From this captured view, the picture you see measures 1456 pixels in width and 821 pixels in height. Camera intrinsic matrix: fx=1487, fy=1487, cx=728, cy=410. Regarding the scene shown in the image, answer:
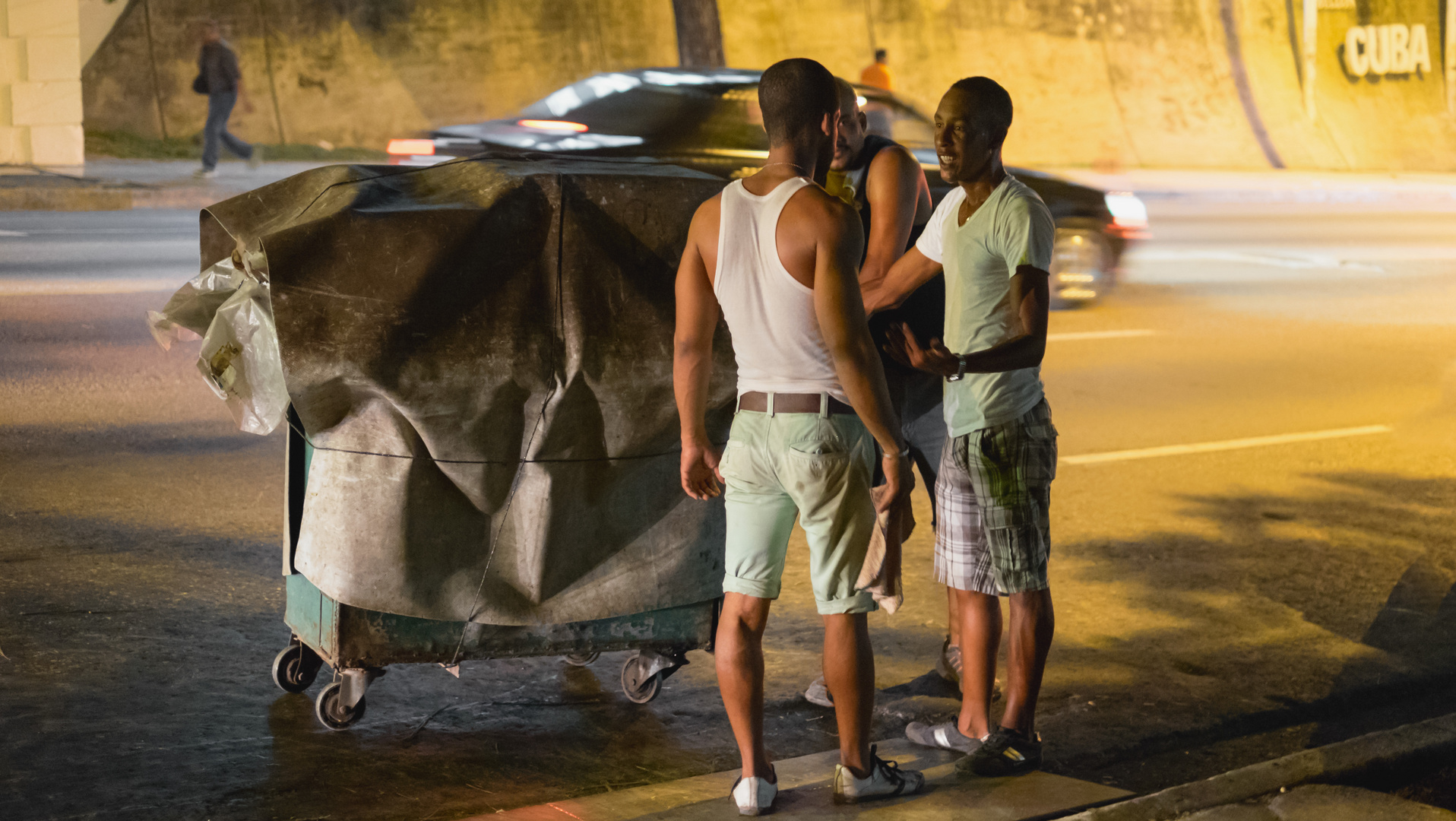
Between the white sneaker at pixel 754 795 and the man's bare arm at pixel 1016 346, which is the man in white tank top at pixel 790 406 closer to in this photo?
the white sneaker at pixel 754 795

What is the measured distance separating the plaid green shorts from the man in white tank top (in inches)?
16.1

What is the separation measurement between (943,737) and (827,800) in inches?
21.8

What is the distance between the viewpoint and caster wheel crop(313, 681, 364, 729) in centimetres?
414

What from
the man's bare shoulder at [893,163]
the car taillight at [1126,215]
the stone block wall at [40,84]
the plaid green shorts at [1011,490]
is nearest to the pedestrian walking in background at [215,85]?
the stone block wall at [40,84]

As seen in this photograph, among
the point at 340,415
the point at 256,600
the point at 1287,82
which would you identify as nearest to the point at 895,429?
the point at 340,415

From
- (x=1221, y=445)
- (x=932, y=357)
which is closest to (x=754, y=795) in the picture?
(x=932, y=357)

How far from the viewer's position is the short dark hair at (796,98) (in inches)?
135

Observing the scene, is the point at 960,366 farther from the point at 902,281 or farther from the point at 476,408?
the point at 476,408

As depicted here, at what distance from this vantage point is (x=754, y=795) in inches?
143

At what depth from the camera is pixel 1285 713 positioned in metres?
4.70

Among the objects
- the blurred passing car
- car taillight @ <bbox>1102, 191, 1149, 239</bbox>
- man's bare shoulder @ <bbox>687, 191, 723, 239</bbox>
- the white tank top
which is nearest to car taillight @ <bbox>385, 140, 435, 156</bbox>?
the blurred passing car

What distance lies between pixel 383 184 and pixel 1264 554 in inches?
164

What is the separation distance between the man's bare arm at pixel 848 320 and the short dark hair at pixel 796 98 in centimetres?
20

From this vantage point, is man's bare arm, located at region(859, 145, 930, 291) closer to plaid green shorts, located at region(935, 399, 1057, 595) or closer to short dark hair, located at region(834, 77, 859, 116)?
short dark hair, located at region(834, 77, 859, 116)
